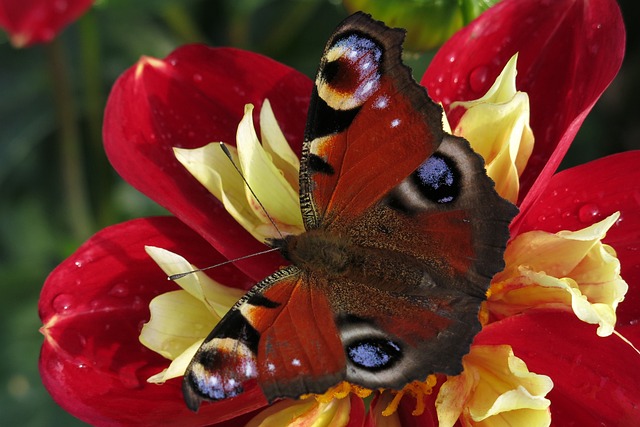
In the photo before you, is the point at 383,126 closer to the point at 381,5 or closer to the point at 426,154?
the point at 426,154

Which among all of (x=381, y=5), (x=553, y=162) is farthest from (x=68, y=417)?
(x=553, y=162)

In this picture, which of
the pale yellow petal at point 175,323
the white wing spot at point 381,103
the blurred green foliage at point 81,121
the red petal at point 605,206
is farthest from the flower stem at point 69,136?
the red petal at point 605,206

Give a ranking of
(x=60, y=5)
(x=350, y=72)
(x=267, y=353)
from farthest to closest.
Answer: (x=60, y=5)
(x=350, y=72)
(x=267, y=353)

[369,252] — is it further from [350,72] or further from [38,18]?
[38,18]

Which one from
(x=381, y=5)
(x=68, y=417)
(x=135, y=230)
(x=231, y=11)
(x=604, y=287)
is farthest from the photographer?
(x=231, y=11)

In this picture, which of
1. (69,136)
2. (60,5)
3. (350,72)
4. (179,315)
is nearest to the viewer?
(350,72)

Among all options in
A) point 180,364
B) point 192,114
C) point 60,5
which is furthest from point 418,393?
point 60,5

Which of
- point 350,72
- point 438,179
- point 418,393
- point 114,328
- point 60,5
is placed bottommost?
point 418,393
